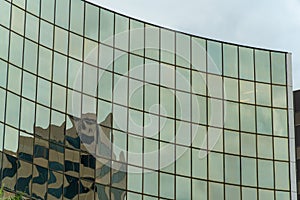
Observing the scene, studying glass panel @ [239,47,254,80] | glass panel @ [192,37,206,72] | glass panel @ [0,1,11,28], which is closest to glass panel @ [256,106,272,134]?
glass panel @ [239,47,254,80]

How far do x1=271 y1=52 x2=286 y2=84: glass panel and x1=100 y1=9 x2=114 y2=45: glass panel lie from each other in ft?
40.9

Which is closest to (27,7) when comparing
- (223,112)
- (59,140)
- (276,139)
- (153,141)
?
(59,140)

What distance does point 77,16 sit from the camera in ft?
180

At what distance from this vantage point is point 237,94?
6088cm

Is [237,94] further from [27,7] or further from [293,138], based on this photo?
[27,7]

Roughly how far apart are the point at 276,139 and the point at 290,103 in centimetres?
302

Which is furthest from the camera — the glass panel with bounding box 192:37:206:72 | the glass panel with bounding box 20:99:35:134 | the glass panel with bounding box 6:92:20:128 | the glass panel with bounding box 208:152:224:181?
the glass panel with bounding box 192:37:206:72

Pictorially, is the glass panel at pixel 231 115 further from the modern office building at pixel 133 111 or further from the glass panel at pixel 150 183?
the glass panel at pixel 150 183

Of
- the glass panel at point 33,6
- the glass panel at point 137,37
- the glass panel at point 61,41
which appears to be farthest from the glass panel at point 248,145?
the glass panel at point 33,6

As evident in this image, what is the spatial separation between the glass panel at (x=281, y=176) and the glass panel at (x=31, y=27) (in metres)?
19.3

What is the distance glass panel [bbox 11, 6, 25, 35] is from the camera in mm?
49938

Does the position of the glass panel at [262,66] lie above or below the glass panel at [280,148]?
above

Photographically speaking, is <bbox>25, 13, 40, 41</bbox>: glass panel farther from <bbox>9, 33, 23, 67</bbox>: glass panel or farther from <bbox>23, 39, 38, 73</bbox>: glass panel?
<bbox>9, 33, 23, 67</bbox>: glass panel

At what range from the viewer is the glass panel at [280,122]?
2419 inches
